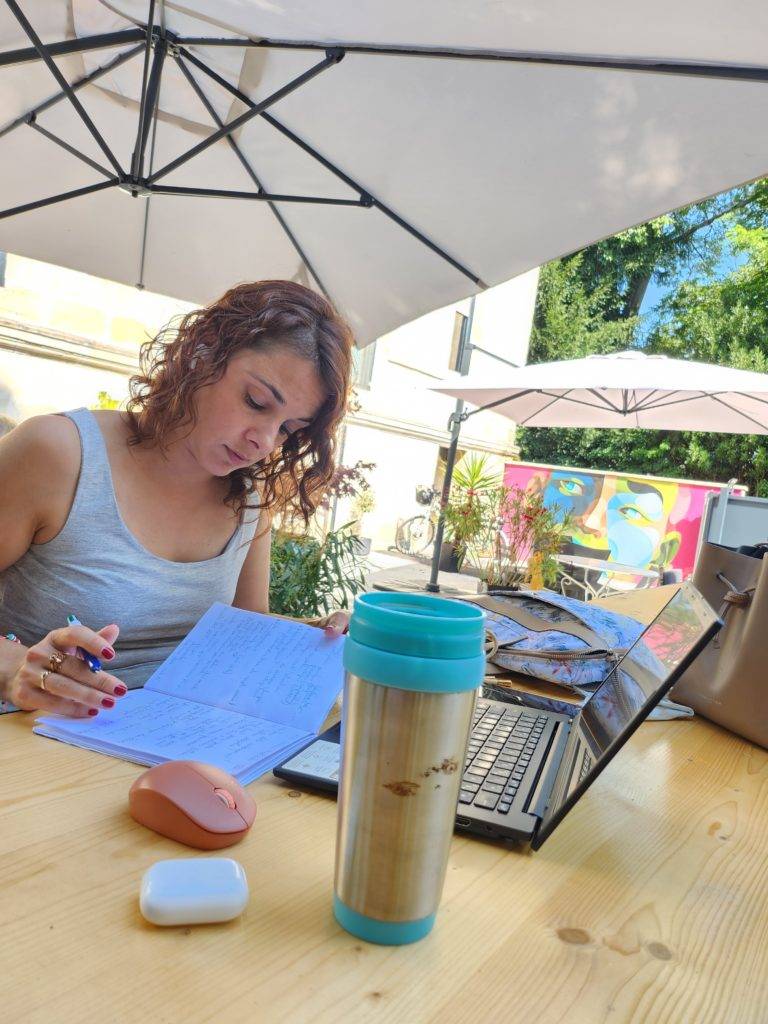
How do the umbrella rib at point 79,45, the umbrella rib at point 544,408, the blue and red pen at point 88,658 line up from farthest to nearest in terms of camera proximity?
the umbrella rib at point 544,408 → the umbrella rib at point 79,45 → the blue and red pen at point 88,658

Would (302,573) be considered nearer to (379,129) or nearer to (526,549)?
(526,549)

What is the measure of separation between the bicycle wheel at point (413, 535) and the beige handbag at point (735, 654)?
10.6 meters

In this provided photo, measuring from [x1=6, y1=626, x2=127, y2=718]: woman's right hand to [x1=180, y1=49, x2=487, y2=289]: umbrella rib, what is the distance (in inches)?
77.4

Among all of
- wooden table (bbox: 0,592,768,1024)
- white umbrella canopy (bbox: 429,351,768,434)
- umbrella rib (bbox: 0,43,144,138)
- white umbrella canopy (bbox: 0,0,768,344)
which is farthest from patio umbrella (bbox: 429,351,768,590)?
wooden table (bbox: 0,592,768,1024)

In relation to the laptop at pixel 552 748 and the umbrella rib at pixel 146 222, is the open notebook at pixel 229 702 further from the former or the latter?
the umbrella rib at pixel 146 222

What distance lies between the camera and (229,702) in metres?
1.11

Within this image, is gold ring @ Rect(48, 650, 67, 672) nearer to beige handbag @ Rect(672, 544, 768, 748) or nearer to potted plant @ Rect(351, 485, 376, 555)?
beige handbag @ Rect(672, 544, 768, 748)

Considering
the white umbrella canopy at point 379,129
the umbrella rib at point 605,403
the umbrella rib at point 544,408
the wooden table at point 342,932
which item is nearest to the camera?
the wooden table at point 342,932

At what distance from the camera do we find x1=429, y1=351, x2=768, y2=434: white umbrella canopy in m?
5.84

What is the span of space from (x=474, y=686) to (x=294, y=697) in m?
0.62

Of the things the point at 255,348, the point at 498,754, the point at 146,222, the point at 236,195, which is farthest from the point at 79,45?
the point at 498,754

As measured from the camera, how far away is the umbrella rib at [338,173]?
7.80 feet

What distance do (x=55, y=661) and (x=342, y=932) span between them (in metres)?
0.57

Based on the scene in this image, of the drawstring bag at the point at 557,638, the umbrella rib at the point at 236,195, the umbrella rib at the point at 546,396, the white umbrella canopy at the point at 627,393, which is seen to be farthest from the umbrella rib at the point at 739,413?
the drawstring bag at the point at 557,638
